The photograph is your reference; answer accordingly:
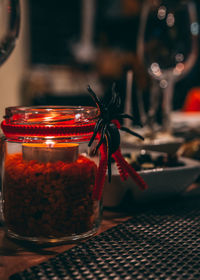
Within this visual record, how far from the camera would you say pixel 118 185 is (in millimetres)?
487

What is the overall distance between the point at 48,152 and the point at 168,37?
1.65ft

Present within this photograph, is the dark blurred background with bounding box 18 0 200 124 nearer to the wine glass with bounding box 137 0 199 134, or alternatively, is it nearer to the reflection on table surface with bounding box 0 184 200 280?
the wine glass with bounding box 137 0 199 134

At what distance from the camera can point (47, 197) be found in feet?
1.27

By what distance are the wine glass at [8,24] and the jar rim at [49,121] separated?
0.41 feet

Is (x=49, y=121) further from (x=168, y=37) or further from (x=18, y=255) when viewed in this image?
(x=168, y=37)

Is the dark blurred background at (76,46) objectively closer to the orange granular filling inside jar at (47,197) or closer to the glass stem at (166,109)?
the glass stem at (166,109)

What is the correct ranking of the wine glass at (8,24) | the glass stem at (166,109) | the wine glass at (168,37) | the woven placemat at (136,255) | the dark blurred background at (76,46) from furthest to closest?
the dark blurred background at (76,46) < the glass stem at (166,109) < the wine glass at (168,37) < the wine glass at (8,24) < the woven placemat at (136,255)

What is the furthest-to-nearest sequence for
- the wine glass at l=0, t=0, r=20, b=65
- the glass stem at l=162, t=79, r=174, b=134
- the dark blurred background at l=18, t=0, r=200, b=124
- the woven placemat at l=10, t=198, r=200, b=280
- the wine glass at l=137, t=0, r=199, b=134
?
the dark blurred background at l=18, t=0, r=200, b=124 → the glass stem at l=162, t=79, r=174, b=134 → the wine glass at l=137, t=0, r=199, b=134 → the wine glass at l=0, t=0, r=20, b=65 → the woven placemat at l=10, t=198, r=200, b=280

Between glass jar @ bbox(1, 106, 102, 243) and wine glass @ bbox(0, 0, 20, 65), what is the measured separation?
0.12 meters

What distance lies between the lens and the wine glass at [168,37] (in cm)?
79

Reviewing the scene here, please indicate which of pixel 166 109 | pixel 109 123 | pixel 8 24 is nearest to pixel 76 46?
pixel 166 109

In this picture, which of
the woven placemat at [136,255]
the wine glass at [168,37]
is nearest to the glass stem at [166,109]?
the wine glass at [168,37]

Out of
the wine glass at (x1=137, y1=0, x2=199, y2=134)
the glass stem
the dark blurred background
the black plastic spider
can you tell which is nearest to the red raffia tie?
the black plastic spider

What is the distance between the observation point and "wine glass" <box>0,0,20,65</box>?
0.50 meters
